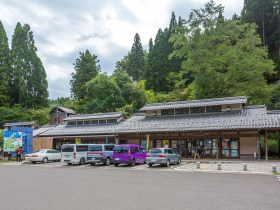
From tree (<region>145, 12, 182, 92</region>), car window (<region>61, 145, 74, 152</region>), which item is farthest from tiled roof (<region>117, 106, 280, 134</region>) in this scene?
tree (<region>145, 12, 182, 92</region>)

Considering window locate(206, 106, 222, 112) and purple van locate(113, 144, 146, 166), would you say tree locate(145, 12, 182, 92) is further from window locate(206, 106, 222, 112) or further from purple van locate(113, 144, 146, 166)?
purple van locate(113, 144, 146, 166)

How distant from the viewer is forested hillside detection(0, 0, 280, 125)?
41.7 meters

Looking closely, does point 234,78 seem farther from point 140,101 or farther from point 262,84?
point 140,101

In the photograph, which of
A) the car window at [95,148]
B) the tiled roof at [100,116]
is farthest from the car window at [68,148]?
the tiled roof at [100,116]

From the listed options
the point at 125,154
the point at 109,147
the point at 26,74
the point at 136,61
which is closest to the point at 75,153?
the point at 109,147

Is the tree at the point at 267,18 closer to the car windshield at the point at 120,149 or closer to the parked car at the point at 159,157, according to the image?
the parked car at the point at 159,157

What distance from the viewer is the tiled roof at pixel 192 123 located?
29.2 metres

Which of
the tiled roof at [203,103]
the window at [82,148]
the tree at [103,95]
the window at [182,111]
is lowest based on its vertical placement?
the window at [82,148]

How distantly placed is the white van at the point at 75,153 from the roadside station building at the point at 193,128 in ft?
24.3

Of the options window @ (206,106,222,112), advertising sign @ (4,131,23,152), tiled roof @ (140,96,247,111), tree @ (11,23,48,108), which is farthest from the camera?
tree @ (11,23,48,108)

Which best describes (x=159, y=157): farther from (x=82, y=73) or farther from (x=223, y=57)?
(x=82, y=73)

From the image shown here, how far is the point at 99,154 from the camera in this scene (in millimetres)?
27328

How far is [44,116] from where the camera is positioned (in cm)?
5822

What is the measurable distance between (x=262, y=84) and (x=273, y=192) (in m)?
31.1
